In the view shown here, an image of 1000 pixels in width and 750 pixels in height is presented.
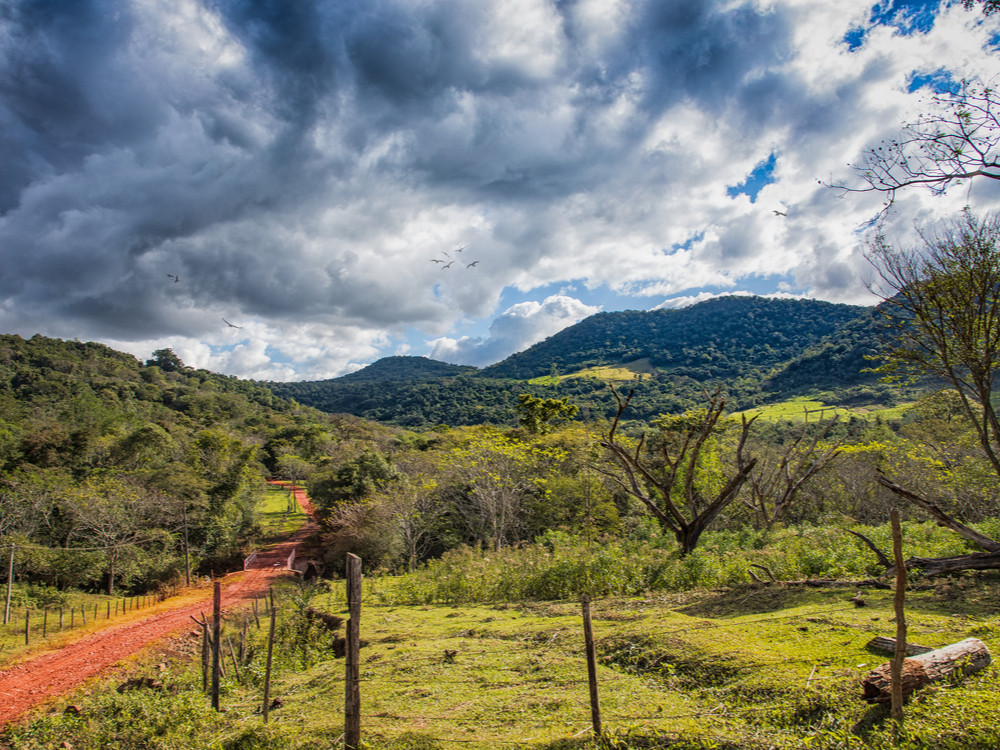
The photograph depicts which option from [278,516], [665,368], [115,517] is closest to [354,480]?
[115,517]

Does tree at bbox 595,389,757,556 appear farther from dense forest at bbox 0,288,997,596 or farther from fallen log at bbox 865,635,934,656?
fallen log at bbox 865,635,934,656

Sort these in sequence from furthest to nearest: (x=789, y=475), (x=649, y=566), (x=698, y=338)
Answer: (x=698, y=338) → (x=649, y=566) → (x=789, y=475)

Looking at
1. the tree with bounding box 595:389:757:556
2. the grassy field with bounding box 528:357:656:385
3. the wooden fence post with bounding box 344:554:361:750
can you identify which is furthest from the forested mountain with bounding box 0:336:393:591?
the grassy field with bounding box 528:357:656:385

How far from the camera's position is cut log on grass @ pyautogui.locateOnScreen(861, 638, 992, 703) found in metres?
3.82

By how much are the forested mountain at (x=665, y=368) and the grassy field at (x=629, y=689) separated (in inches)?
2562

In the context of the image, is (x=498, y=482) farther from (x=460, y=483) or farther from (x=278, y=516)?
(x=278, y=516)

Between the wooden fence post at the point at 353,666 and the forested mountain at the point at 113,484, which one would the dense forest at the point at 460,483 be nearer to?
the forested mountain at the point at 113,484

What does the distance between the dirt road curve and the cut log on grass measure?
1479cm

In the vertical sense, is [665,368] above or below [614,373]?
above

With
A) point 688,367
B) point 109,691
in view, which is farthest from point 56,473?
point 688,367

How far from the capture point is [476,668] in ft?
22.7

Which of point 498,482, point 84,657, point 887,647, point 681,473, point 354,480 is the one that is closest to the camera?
point 887,647

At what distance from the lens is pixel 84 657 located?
14133 millimetres

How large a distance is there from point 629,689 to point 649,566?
5714mm
